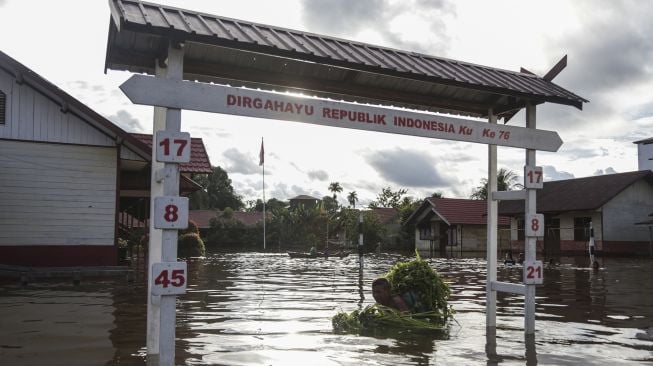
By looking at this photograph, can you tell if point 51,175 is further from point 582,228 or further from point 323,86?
point 582,228

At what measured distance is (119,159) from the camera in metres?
17.1

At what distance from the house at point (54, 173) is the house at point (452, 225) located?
3318 centimetres

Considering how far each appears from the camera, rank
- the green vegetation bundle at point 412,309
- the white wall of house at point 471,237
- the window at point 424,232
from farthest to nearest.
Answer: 1. the window at point 424,232
2. the white wall of house at point 471,237
3. the green vegetation bundle at point 412,309

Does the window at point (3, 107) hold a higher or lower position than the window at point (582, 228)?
higher

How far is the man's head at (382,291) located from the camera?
Result: 8.05m

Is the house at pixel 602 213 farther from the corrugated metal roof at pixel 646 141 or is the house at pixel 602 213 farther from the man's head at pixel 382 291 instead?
the man's head at pixel 382 291

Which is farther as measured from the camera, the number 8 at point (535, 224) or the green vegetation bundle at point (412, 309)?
the green vegetation bundle at point (412, 309)

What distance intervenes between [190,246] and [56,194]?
18353mm

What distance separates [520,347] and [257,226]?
170 ft

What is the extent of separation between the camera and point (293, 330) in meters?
8.04

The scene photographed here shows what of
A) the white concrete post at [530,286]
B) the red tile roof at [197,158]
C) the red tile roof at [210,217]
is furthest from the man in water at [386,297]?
the red tile roof at [210,217]

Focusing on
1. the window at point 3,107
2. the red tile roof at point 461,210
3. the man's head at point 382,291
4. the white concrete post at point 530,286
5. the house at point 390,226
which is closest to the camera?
the white concrete post at point 530,286

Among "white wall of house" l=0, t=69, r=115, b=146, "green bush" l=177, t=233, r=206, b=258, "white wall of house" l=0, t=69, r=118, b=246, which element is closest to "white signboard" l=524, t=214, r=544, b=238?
"white wall of house" l=0, t=69, r=118, b=246

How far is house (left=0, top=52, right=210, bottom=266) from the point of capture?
15898mm
